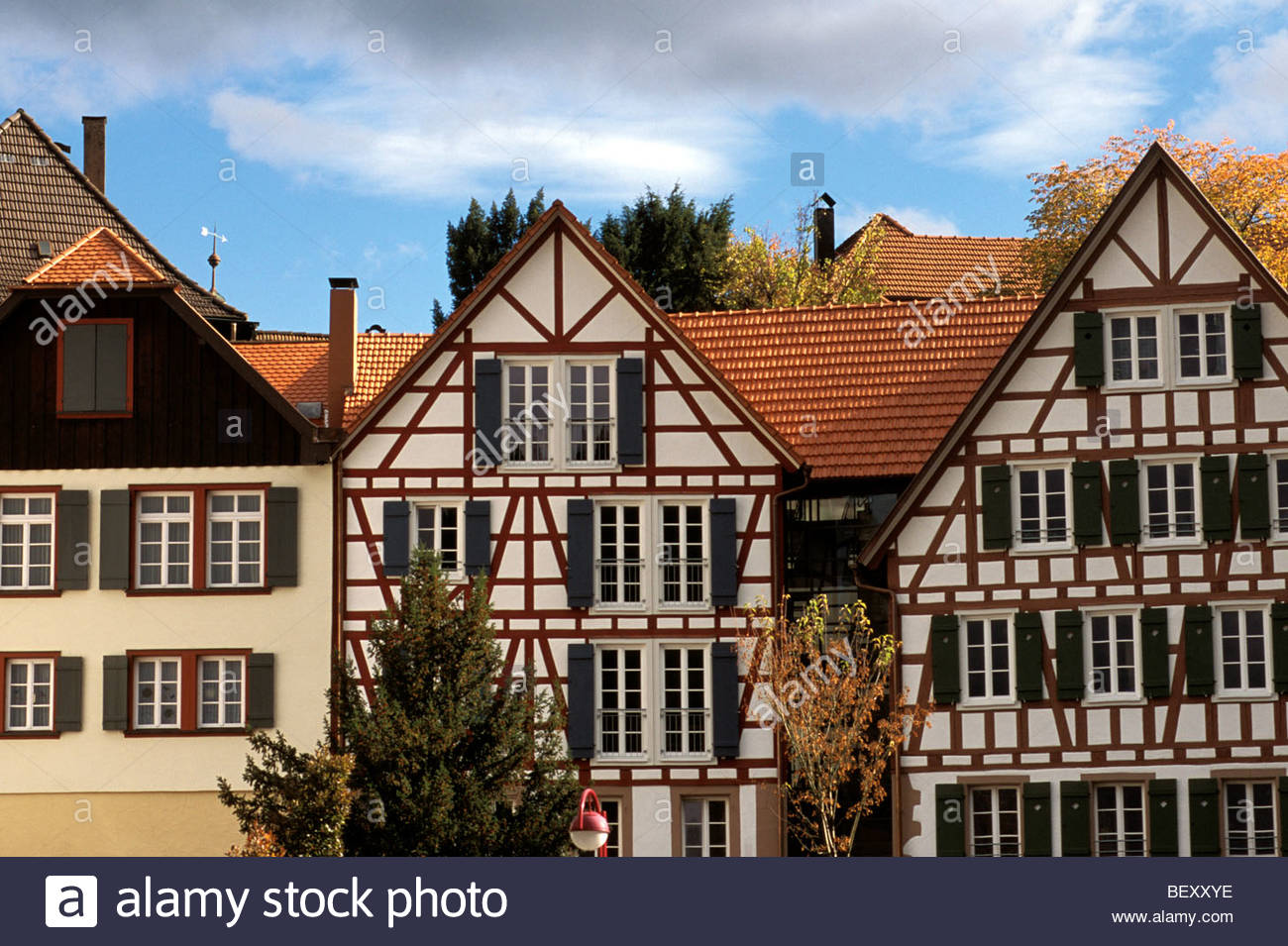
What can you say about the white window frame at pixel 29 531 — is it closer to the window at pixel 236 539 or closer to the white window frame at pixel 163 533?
the white window frame at pixel 163 533

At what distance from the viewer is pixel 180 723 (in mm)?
35875

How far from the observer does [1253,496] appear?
35.0 metres

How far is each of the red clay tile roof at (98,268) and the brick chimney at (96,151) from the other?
20002 mm

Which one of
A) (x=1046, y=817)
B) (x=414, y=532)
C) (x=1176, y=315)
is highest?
(x=1176, y=315)

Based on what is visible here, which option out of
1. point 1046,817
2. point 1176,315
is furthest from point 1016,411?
point 1046,817

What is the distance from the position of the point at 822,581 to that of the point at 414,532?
23.2 feet

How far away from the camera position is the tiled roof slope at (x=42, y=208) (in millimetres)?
49375

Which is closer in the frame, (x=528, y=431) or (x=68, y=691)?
(x=68, y=691)

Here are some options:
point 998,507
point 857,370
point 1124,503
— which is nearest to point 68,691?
point 857,370

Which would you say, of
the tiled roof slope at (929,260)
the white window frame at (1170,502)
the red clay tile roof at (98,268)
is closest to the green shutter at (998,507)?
the white window frame at (1170,502)

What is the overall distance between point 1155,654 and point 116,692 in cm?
1683

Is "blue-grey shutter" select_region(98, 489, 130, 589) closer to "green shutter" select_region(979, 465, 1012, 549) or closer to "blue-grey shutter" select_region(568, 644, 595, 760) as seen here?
"blue-grey shutter" select_region(568, 644, 595, 760)

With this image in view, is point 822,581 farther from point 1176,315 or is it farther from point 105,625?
point 105,625

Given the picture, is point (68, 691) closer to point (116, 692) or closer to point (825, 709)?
point (116, 692)
